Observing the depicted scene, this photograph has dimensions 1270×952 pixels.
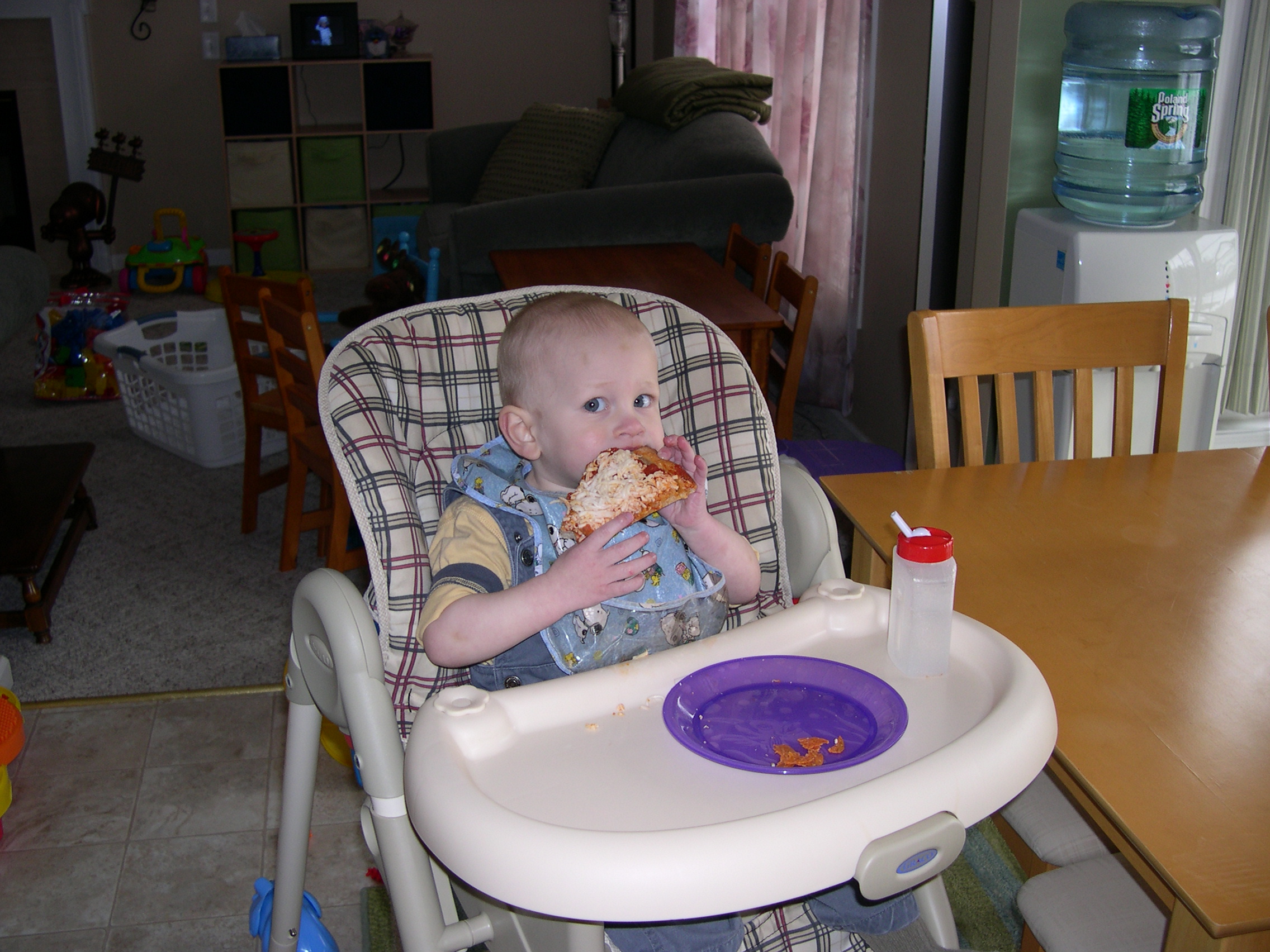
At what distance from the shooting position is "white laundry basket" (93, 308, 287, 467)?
3.24m

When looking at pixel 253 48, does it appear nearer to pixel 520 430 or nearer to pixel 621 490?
pixel 520 430

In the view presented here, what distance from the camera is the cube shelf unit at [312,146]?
18.4 feet

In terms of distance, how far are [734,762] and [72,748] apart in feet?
5.52

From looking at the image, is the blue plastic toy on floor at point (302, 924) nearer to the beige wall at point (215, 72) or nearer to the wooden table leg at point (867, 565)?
the wooden table leg at point (867, 565)

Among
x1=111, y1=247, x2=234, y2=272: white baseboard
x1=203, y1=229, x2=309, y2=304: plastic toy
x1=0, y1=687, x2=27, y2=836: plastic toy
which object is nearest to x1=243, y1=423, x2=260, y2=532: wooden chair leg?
x1=0, y1=687, x2=27, y2=836: plastic toy

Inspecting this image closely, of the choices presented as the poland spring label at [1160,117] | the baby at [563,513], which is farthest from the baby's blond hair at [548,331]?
the poland spring label at [1160,117]

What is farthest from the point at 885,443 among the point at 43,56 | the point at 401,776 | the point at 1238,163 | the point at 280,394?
the point at 43,56

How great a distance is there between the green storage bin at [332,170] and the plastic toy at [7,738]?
14.6ft

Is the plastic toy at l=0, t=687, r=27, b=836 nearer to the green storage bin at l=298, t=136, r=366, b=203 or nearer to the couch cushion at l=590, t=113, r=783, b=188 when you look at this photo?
the couch cushion at l=590, t=113, r=783, b=188

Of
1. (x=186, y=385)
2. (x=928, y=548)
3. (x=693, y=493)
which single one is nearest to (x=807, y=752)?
(x=928, y=548)

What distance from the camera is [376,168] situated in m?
6.12

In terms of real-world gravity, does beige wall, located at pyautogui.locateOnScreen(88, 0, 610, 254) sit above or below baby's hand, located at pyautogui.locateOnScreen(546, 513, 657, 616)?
above

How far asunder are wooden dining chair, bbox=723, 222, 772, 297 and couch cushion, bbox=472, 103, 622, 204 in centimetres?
130

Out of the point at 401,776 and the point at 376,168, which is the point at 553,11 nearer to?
the point at 376,168
